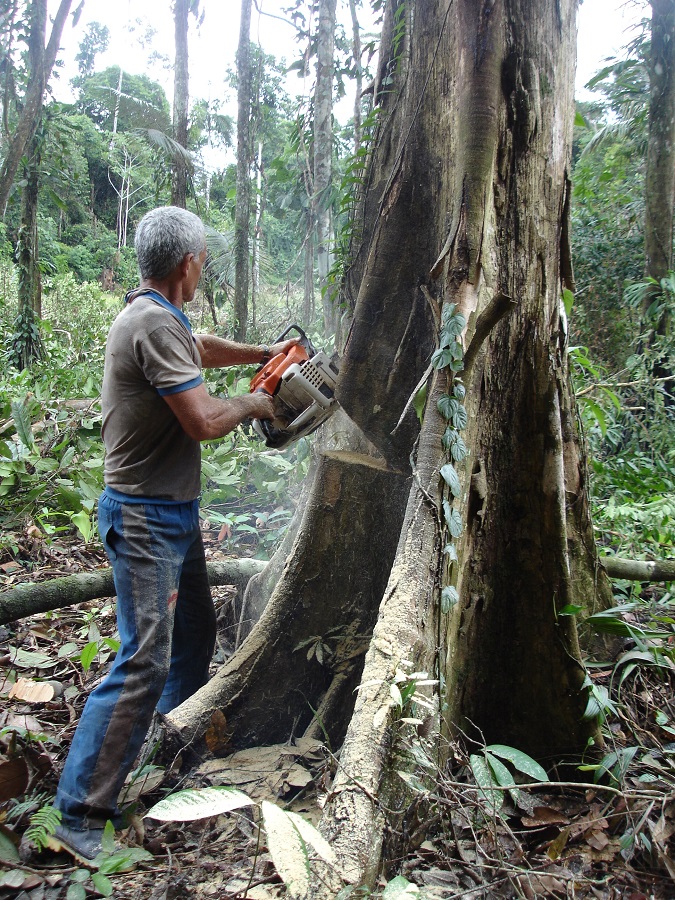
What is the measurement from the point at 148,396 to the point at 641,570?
2.28m

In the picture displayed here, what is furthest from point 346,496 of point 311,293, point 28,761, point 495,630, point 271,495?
point 311,293

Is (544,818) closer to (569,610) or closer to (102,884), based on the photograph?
(569,610)

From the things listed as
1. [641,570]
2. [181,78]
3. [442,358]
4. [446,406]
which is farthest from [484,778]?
[181,78]

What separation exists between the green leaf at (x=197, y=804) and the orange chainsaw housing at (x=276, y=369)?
5.45 ft

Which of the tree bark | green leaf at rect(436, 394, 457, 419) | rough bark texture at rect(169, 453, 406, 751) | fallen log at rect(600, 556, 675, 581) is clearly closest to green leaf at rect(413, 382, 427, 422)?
green leaf at rect(436, 394, 457, 419)

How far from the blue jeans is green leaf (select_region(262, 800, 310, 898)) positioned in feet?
3.91

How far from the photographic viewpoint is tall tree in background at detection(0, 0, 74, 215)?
24.0 feet

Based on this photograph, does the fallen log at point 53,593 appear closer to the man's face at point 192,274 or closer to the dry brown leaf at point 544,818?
the man's face at point 192,274

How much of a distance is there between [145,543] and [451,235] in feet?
4.98

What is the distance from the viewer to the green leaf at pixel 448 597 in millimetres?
1952

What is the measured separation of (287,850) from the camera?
1091 millimetres

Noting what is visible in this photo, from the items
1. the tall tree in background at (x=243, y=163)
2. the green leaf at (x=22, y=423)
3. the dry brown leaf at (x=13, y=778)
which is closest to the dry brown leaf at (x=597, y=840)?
the dry brown leaf at (x=13, y=778)

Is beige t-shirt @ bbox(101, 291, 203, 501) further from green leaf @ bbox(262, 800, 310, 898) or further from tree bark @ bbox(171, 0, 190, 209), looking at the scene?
tree bark @ bbox(171, 0, 190, 209)

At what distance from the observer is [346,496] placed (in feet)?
8.52
